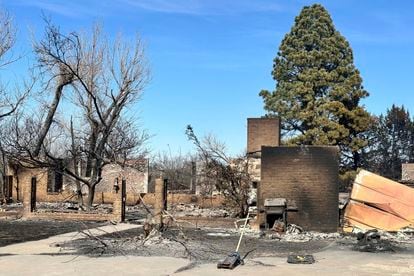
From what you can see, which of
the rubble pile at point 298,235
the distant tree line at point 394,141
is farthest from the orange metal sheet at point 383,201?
the distant tree line at point 394,141

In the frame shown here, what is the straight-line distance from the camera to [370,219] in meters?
21.3

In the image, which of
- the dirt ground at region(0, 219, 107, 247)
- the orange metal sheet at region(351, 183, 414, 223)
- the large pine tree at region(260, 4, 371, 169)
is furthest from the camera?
the large pine tree at region(260, 4, 371, 169)

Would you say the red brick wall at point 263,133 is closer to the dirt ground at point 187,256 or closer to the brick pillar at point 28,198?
the dirt ground at point 187,256

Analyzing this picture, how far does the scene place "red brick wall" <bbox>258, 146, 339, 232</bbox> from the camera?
70.7 feet

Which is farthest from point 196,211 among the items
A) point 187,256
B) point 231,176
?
point 187,256

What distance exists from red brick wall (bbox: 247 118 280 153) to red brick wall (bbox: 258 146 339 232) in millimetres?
4948

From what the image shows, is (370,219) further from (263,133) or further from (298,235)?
(263,133)

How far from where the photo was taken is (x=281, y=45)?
144 ft

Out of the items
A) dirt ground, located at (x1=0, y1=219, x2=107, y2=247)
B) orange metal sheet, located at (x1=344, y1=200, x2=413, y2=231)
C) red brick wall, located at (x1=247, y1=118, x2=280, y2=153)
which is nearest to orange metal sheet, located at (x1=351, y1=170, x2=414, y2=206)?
orange metal sheet, located at (x1=344, y1=200, x2=413, y2=231)

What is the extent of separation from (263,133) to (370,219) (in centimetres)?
772

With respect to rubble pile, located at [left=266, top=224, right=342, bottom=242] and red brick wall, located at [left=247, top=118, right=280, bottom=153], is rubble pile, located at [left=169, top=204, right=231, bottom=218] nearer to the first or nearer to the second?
red brick wall, located at [left=247, top=118, right=280, bottom=153]

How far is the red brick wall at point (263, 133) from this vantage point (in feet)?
89.6

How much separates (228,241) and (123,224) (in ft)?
22.7

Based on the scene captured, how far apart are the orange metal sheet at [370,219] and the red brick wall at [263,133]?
6715mm
